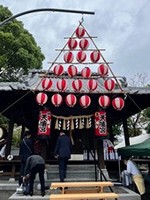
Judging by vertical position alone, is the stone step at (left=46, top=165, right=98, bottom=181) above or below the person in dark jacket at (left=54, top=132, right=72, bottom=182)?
below

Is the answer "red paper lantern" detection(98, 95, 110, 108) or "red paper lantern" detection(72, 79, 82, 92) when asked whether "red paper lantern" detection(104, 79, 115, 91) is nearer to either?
"red paper lantern" detection(98, 95, 110, 108)

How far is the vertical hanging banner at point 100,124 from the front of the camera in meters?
11.2

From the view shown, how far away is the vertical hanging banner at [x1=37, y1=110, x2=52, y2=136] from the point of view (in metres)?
10.9

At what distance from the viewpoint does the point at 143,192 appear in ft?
30.3

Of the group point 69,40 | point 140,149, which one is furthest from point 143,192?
point 69,40

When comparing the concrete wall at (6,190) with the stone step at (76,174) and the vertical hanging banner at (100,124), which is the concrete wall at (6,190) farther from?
the vertical hanging banner at (100,124)

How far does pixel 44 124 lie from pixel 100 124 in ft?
8.43

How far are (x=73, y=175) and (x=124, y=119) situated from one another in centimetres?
422

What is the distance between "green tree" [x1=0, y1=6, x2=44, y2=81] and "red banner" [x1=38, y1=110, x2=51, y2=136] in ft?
38.4

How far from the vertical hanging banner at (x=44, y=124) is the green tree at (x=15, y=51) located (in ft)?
38.4

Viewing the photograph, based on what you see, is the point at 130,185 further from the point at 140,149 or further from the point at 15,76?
the point at 15,76

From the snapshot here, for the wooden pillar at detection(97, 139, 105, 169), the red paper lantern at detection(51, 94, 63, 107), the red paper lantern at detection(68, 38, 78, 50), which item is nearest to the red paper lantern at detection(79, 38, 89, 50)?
the red paper lantern at detection(68, 38, 78, 50)

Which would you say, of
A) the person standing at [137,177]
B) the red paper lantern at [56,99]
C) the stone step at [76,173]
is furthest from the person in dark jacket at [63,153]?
the person standing at [137,177]

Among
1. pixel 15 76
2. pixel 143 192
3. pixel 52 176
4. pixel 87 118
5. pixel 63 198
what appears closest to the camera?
pixel 63 198
